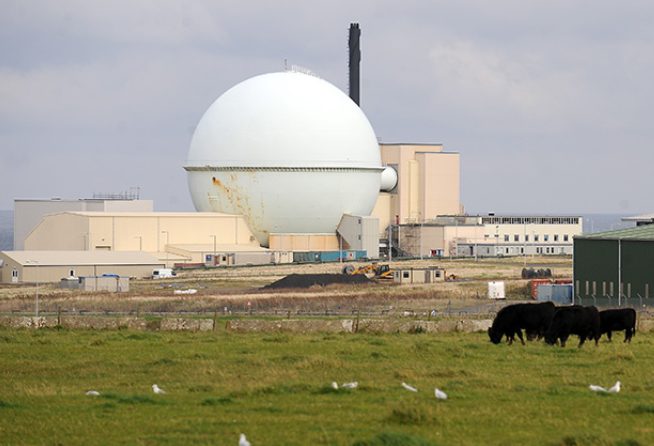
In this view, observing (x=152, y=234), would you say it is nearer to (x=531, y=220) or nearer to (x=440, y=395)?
(x=531, y=220)

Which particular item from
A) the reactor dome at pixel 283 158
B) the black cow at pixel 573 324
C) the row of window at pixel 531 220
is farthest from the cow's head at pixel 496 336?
the row of window at pixel 531 220

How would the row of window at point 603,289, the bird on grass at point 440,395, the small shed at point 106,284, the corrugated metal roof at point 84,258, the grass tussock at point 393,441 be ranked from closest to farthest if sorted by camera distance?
1. the grass tussock at point 393,441
2. the bird on grass at point 440,395
3. the row of window at point 603,289
4. the small shed at point 106,284
5. the corrugated metal roof at point 84,258

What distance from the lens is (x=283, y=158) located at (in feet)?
278

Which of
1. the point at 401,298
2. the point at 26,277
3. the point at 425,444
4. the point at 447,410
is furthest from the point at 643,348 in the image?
the point at 26,277

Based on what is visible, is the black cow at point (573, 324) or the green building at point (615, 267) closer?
the black cow at point (573, 324)

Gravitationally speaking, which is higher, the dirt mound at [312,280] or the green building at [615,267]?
the green building at [615,267]

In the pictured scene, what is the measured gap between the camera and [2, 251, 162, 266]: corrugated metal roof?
70562 mm

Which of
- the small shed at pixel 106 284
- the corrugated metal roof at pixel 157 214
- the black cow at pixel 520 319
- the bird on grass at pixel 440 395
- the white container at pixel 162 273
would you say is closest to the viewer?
the bird on grass at pixel 440 395

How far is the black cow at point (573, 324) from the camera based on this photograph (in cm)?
2417

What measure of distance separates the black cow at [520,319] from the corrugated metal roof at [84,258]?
49.3 meters

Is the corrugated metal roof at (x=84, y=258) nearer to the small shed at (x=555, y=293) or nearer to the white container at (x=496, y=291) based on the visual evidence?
the white container at (x=496, y=291)

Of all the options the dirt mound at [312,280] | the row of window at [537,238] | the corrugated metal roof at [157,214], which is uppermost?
the corrugated metal roof at [157,214]

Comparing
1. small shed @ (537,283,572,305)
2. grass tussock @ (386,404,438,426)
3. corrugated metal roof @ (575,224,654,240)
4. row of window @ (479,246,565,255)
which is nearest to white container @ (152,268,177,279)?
small shed @ (537,283,572,305)

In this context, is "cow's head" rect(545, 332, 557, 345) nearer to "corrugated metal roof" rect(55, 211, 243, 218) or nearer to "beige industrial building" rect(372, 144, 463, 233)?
"corrugated metal roof" rect(55, 211, 243, 218)
